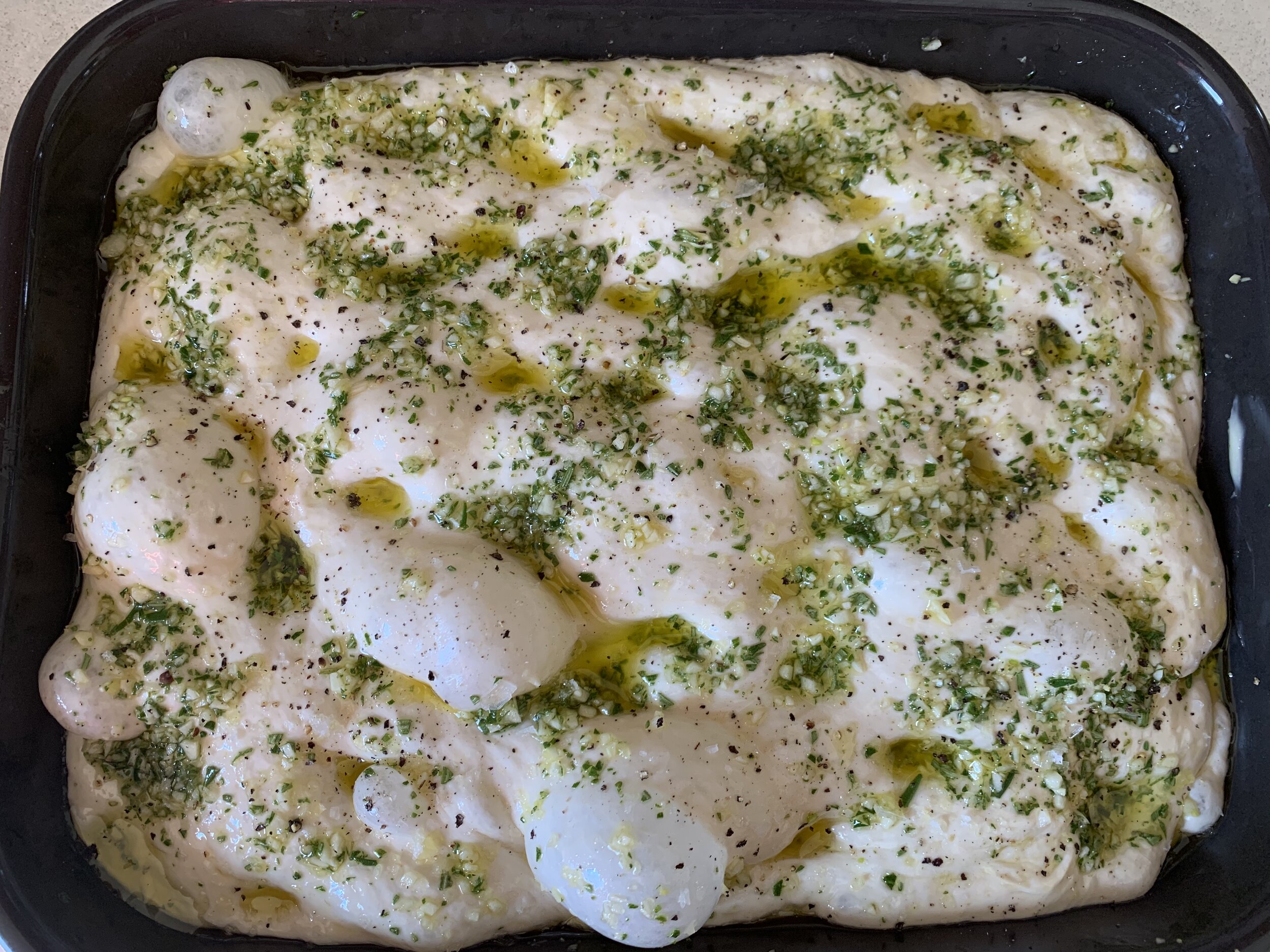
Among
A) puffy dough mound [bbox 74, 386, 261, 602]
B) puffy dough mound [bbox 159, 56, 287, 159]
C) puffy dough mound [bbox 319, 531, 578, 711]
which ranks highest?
puffy dough mound [bbox 159, 56, 287, 159]

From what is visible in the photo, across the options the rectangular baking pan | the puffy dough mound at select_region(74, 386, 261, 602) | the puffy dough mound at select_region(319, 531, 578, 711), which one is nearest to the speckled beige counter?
the rectangular baking pan

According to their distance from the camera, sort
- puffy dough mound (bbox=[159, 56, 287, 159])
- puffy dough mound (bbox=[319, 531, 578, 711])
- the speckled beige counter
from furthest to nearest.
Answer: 1. the speckled beige counter
2. puffy dough mound (bbox=[159, 56, 287, 159])
3. puffy dough mound (bbox=[319, 531, 578, 711])

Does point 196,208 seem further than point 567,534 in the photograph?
Yes

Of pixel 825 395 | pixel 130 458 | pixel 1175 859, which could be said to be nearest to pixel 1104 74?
pixel 825 395

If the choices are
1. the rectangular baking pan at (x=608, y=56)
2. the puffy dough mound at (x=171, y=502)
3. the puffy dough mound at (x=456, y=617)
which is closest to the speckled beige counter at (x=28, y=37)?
the rectangular baking pan at (x=608, y=56)

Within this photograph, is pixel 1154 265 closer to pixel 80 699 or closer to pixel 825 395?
pixel 825 395

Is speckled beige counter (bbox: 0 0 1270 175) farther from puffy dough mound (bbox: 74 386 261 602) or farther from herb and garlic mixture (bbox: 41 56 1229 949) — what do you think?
puffy dough mound (bbox: 74 386 261 602)

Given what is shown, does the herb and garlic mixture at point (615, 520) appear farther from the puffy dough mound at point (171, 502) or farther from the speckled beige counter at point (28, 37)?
the speckled beige counter at point (28, 37)
